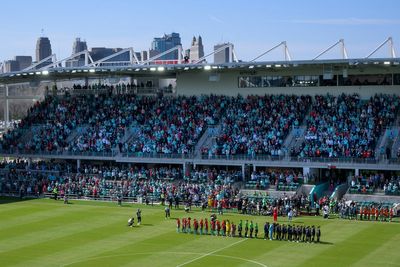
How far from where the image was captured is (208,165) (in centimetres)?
5603

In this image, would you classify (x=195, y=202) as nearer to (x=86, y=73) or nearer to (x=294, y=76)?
(x=294, y=76)

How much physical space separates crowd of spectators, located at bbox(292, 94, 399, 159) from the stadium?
105 mm

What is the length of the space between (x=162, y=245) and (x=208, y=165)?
20.2 m

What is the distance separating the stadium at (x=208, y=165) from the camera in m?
36.1

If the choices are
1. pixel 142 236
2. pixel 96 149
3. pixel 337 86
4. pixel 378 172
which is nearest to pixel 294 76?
pixel 337 86

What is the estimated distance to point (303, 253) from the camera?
3391 centimetres

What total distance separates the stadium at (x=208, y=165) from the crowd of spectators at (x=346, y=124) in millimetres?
105

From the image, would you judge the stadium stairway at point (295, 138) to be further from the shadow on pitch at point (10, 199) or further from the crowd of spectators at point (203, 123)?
the shadow on pitch at point (10, 199)

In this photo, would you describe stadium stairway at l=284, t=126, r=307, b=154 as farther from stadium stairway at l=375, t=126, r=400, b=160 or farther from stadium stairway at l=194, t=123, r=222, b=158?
stadium stairway at l=194, t=123, r=222, b=158

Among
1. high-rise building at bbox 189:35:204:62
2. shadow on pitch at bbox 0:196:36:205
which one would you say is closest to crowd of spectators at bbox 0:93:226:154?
shadow on pitch at bbox 0:196:36:205

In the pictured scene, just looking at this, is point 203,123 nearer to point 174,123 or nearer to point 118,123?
point 174,123

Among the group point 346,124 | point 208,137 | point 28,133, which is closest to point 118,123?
point 208,137

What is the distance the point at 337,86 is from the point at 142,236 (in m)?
24.4

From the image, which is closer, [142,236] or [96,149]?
[142,236]
